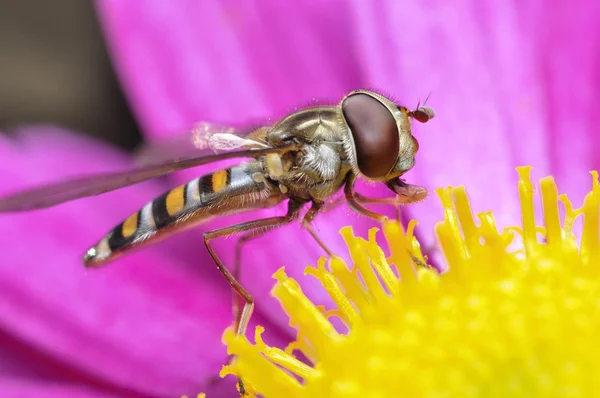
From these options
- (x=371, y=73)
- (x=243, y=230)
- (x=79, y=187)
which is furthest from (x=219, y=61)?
(x=79, y=187)

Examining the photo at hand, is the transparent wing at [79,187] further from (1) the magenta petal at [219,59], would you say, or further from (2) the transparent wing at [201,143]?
(1) the magenta petal at [219,59]

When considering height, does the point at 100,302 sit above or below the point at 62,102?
below

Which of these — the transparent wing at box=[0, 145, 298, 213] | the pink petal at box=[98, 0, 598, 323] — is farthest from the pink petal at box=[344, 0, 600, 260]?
the transparent wing at box=[0, 145, 298, 213]

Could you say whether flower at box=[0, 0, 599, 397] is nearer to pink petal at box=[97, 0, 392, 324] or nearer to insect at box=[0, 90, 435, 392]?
pink petal at box=[97, 0, 392, 324]

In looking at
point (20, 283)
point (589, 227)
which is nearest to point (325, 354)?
point (589, 227)

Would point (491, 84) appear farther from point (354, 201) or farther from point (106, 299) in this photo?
point (106, 299)

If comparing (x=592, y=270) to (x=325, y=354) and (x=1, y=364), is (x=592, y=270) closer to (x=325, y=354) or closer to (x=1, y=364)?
(x=325, y=354)

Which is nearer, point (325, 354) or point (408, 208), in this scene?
point (325, 354)
